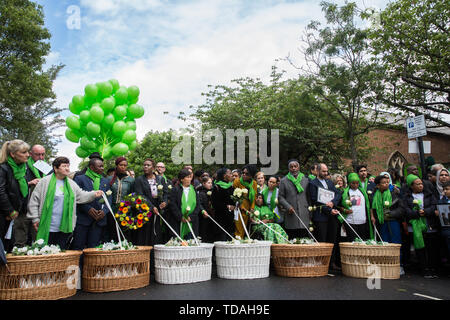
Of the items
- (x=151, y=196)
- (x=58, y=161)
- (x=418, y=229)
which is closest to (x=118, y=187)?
(x=151, y=196)

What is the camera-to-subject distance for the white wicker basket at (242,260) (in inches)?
217

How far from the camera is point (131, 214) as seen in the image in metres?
5.34

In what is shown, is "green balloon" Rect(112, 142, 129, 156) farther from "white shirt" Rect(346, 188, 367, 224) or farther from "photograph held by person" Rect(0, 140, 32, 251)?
"white shirt" Rect(346, 188, 367, 224)

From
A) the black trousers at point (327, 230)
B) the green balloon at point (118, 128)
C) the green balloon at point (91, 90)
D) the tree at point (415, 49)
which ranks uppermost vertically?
the tree at point (415, 49)

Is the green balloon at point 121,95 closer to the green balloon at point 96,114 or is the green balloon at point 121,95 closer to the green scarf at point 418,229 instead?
the green balloon at point 96,114

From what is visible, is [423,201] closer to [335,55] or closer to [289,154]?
[335,55]

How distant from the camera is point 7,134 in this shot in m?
20.4

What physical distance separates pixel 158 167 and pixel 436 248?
518cm

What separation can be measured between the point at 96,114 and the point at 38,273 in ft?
15.0

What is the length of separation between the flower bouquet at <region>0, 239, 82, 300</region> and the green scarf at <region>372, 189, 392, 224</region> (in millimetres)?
5060

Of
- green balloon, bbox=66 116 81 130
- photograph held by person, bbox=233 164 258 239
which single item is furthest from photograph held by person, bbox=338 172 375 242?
green balloon, bbox=66 116 81 130

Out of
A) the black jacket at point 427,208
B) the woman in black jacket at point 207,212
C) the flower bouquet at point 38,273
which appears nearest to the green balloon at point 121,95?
the woman in black jacket at point 207,212

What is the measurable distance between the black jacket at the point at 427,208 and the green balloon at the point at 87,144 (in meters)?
6.50
